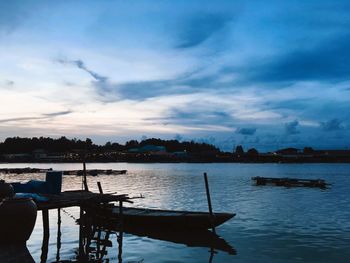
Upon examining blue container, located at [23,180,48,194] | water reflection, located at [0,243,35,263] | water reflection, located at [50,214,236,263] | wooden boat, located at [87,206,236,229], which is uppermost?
blue container, located at [23,180,48,194]

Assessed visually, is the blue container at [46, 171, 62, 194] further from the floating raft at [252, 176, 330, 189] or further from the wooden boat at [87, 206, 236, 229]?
the floating raft at [252, 176, 330, 189]

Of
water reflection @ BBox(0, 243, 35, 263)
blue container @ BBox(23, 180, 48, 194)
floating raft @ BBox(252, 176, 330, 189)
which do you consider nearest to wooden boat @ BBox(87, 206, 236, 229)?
blue container @ BBox(23, 180, 48, 194)

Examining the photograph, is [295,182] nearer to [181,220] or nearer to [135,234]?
[181,220]

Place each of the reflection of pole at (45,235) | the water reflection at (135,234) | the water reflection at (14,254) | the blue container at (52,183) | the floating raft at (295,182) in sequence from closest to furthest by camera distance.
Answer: the water reflection at (14,254) < the reflection of pole at (45,235) < the blue container at (52,183) < the water reflection at (135,234) < the floating raft at (295,182)

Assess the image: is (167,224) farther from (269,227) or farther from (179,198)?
(179,198)

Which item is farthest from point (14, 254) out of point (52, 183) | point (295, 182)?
point (295, 182)

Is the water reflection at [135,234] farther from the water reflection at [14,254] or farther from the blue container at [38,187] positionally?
the water reflection at [14,254]

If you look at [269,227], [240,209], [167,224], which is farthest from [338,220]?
[167,224]

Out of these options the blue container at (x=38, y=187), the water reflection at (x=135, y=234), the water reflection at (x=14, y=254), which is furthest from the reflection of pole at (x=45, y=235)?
the water reflection at (x=14, y=254)

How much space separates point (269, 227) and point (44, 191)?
19.9 metres

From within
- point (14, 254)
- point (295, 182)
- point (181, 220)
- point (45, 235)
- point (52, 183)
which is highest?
point (52, 183)

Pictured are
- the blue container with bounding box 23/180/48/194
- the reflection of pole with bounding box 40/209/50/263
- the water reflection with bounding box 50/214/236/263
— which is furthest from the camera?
the water reflection with bounding box 50/214/236/263

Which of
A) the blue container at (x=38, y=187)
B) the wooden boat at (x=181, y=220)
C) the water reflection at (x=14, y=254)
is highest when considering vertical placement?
the blue container at (x=38, y=187)

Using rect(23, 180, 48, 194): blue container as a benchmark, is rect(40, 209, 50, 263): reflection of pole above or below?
below
